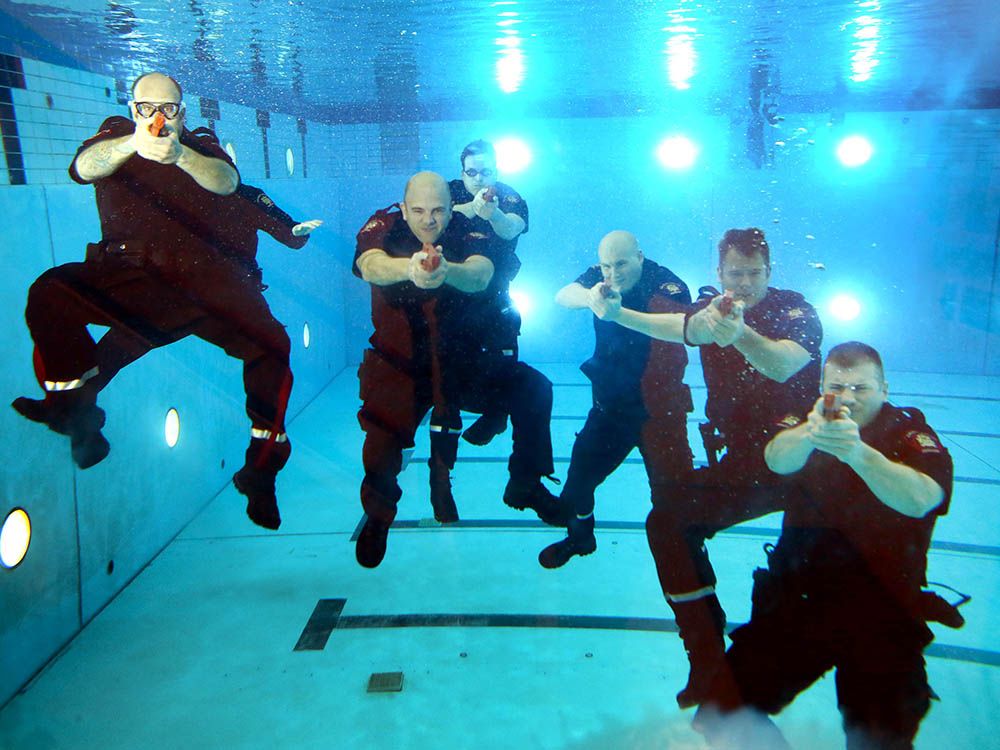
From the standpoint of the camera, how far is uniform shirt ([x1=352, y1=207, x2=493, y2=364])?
2715 millimetres

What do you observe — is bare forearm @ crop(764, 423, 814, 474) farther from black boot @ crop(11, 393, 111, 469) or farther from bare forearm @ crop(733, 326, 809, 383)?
black boot @ crop(11, 393, 111, 469)

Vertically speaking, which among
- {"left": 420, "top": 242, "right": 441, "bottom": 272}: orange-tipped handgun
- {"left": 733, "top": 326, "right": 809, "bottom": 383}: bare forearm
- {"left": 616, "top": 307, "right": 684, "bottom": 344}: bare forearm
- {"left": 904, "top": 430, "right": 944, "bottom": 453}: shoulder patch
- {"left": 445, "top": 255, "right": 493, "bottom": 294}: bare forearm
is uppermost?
{"left": 420, "top": 242, "right": 441, "bottom": 272}: orange-tipped handgun

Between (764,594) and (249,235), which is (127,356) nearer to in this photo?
(249,235)

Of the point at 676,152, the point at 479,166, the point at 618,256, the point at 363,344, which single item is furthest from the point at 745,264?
the point at 363,344

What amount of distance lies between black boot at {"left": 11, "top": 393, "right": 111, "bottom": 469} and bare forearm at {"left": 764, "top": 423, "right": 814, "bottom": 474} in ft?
8.92

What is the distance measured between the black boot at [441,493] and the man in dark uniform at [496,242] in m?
0.22

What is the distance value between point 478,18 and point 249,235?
2.23 metres

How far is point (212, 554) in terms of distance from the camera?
16.0 feet

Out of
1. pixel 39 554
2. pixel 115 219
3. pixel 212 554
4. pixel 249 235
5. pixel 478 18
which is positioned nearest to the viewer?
pixel 115 219

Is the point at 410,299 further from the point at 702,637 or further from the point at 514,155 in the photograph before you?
the point at 514,155

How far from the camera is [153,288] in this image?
8.55ft

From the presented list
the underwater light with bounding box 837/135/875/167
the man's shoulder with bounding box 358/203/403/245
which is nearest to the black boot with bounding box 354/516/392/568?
the man's shoulder with bounding box 358/203/403/245

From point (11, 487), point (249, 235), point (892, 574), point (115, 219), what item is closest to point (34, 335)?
point (115, 219)

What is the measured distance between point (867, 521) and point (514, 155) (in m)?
5.89
